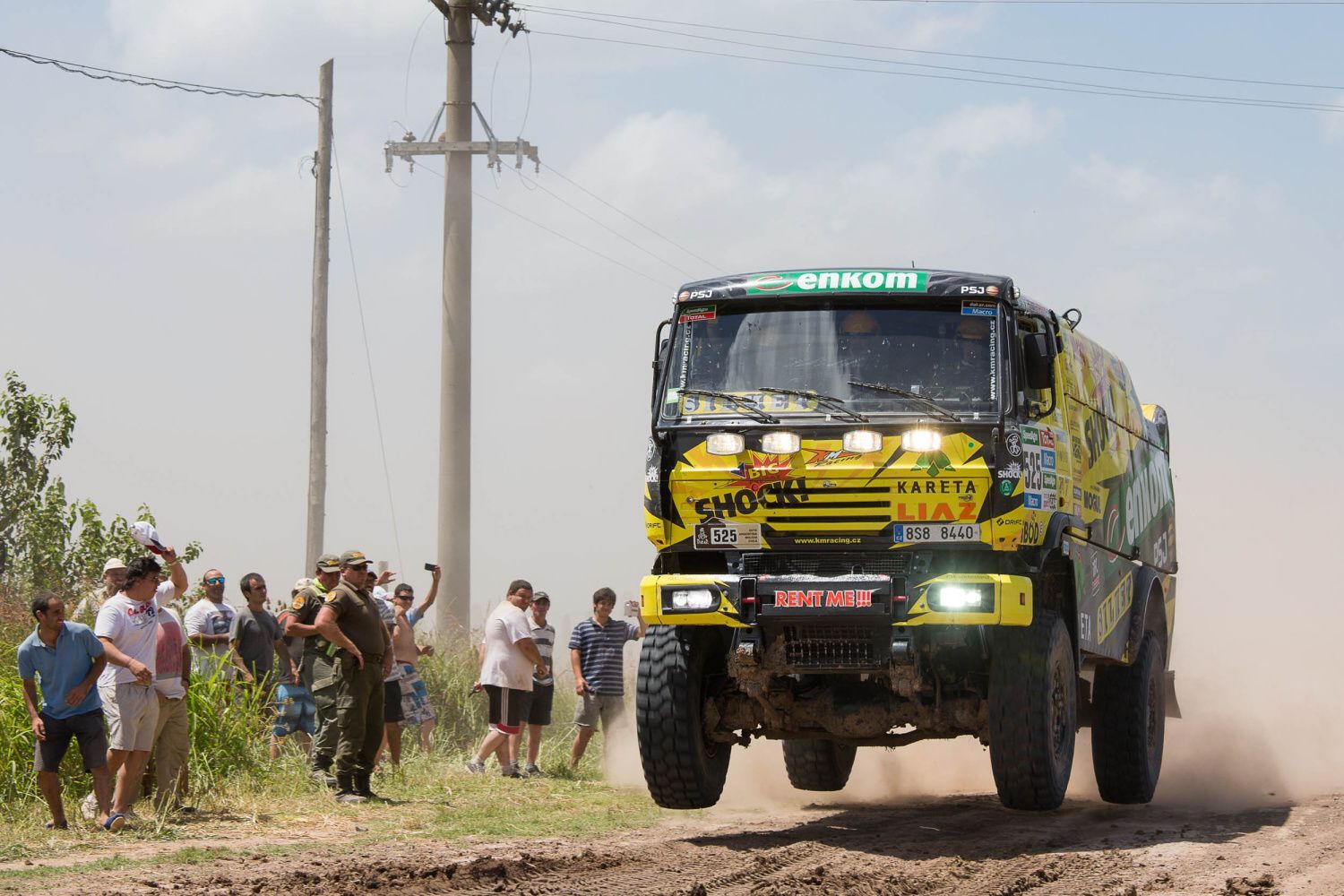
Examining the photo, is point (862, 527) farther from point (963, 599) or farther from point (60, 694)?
point (60, 694)

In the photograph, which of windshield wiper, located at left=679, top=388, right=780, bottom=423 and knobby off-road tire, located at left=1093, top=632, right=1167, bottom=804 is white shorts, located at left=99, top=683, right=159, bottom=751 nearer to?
windshield wiper, located at left=679, top=388, right=780, bottom=423

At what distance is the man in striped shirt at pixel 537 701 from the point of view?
15.3 meters

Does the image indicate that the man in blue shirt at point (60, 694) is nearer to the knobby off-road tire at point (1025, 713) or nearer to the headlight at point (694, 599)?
the headlight at point (694, 599)

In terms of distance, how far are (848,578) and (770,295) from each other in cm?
193

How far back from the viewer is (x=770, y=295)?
10875mm

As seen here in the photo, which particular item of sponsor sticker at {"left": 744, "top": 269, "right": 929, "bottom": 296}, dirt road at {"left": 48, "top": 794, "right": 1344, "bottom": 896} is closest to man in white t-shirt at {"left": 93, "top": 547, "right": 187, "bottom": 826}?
dirt road at {"left": 48, "top": 794, "right": 1344, "bottom": 896}

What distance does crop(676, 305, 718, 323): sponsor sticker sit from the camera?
1100 centimetres

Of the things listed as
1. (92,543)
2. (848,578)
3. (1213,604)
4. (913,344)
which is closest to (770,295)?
(913,344)

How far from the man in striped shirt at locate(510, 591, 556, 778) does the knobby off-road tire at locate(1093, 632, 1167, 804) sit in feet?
16.2

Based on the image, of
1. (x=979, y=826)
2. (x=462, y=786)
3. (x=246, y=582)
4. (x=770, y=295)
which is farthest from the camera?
(x=246, y=582)

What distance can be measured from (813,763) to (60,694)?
5845 millimetres

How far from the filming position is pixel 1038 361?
10555mm

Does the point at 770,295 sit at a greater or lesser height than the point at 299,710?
greater

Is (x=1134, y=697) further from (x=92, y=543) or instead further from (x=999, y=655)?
(x=92, y=543)
